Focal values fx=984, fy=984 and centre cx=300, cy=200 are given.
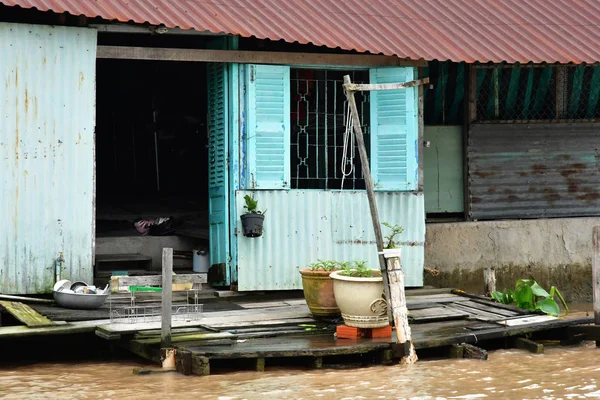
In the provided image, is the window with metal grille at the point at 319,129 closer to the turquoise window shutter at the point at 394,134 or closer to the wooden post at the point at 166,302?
the turquoise window shutter at the point at 394,134

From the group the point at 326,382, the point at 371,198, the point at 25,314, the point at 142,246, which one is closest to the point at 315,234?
the point at 371,198

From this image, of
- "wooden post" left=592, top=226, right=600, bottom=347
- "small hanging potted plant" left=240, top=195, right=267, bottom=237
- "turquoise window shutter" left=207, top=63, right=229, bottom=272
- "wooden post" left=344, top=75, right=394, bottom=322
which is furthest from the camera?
"turquoise window shutter" left=207, top=63, right=229, bottom=272

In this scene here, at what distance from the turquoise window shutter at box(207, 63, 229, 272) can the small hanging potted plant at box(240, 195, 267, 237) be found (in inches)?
12.9

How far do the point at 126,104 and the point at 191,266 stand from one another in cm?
451

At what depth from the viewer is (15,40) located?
33.6 feet

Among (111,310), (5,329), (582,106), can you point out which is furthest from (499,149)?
(5,329)

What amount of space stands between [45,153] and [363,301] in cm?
373

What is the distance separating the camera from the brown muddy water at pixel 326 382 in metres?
8.08

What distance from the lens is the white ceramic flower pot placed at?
9.37 metres

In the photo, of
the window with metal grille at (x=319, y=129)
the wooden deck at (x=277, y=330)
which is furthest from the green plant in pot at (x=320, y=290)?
the window with metal grille at (x=319, y=129)

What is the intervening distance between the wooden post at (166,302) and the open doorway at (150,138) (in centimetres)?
573

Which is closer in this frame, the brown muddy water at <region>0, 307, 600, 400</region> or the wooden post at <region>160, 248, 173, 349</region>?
the brown muddy water at <region>0, 307, 600, 400</region>

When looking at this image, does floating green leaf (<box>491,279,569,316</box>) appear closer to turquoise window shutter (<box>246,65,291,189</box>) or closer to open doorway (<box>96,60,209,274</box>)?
turquoise window shutter (<box>246,65,291,189</box>)

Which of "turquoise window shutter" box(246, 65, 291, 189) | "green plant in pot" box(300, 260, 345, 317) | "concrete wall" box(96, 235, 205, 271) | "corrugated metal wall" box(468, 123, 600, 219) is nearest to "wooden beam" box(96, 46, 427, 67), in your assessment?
"turquoise window shutter" box(246, 65, 291, 189)
